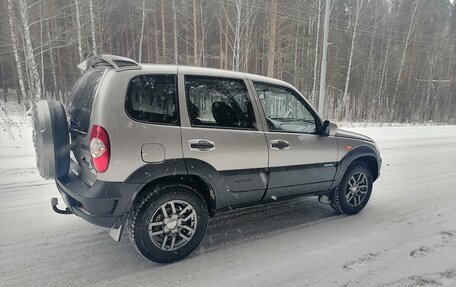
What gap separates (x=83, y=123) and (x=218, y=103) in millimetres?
1372

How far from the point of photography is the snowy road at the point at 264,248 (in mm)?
2938

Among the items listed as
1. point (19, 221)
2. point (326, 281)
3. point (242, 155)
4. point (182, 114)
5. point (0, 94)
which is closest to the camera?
point (326, 281)

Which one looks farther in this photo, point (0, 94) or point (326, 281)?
point (0, 94)

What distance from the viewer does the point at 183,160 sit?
310 cm

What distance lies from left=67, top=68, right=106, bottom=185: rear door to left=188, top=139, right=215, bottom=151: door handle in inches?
37.2

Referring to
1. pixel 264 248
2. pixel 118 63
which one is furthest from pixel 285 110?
pixel 118 63

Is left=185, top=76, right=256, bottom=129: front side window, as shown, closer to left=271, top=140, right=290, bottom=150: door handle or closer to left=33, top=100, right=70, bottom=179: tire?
left=271, top=140, right=290, bottom=150: door handle

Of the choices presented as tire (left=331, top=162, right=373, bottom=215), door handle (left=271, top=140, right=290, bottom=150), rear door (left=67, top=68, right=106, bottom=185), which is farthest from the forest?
rear door (left=67, top=68, right=106, bottom=185)

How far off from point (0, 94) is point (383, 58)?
3818cm

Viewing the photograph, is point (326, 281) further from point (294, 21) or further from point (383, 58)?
point (383, 58)

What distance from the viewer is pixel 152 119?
299 centimetres

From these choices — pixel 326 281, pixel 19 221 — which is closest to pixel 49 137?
pixel 19 221

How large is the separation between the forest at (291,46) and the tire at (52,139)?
1903 cm

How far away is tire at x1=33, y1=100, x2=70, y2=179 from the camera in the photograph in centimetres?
305
